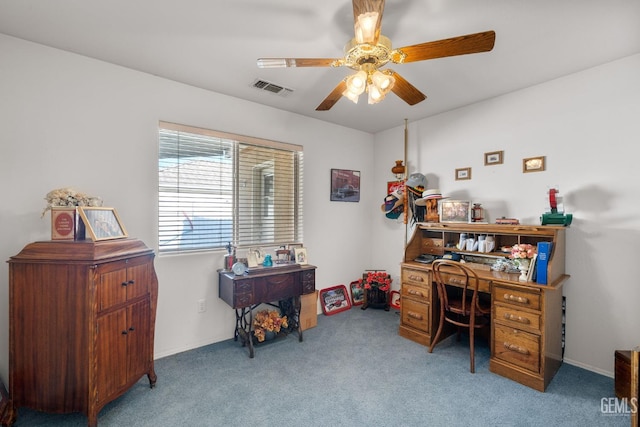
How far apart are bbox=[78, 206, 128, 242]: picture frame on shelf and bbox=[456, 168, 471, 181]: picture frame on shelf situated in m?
3.34

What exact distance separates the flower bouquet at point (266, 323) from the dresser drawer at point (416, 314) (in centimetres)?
129

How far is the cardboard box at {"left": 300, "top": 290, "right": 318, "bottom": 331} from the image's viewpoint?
3170mm

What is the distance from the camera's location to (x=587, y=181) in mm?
2408

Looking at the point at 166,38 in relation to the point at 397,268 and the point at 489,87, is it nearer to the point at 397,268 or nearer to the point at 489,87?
the point at 489,87

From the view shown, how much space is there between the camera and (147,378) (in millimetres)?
2236

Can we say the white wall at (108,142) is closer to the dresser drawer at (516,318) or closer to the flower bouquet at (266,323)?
the flower bouquet at (266,323)

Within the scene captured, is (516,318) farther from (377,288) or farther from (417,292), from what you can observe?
(377,288)

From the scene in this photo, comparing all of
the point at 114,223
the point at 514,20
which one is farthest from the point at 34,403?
the point at 514,20

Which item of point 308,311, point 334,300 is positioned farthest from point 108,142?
point 334,300

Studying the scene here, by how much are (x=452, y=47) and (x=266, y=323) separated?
2.74 m

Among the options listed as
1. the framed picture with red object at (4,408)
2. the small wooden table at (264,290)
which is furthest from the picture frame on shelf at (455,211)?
the framed picture with red object at (4,408)

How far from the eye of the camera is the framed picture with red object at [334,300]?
12.1ft

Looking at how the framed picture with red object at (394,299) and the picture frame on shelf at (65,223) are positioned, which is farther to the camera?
the framed picture with red object at (394,299)

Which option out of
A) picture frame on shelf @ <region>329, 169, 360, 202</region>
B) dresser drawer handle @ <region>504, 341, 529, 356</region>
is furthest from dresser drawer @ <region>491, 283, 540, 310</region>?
picture frame on shelf @ <region>329, 169, 360, 202</region>
